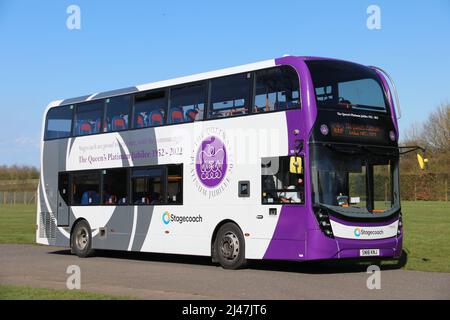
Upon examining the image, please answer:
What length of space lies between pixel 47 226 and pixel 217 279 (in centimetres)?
1005

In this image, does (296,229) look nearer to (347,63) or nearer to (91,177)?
(347,63)

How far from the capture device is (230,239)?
54.1 ft

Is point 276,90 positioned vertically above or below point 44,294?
above

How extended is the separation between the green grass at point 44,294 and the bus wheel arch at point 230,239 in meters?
5.41

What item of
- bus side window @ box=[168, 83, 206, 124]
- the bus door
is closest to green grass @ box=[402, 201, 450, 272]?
bus side window @ box=[168, 83, 206, 124]

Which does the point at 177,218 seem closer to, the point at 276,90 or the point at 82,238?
the point at 276,90

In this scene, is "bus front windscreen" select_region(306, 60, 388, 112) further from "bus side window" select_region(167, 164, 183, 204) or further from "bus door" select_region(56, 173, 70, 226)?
"bus door" select_region(56, 173, 70, 226)

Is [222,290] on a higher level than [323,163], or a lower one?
lower

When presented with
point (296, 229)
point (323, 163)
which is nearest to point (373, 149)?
point (323, 163)

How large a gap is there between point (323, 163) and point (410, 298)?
441cm

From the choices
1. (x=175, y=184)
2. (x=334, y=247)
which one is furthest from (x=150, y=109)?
(x=334, y=247)

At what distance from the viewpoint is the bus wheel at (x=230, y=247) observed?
53.2ft

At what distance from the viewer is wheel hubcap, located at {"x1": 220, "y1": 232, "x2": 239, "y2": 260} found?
1634cm
